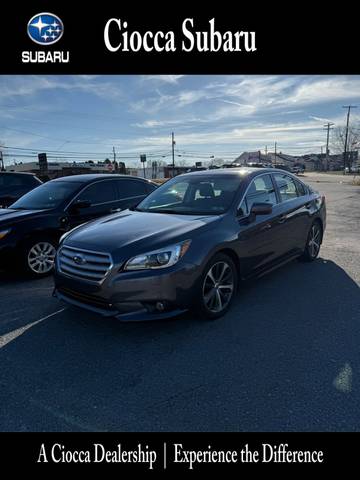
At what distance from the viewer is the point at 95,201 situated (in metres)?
5.89

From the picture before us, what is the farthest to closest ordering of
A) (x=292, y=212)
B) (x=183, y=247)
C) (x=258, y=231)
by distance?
1. (x=292, y=212)
2. (x=258, y=231)
3. (x=183, y=247)

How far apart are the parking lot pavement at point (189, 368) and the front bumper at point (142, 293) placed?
0.31 meters

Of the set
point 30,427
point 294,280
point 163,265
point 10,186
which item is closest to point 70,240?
point 163,265

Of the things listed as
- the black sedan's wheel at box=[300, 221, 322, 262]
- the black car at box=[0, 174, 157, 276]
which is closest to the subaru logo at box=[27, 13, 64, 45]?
the black car at box=[0, 174, 157, 276]

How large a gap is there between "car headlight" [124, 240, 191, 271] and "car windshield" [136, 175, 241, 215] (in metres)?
0.92

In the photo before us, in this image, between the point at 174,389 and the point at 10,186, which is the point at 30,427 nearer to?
the point at 174,389

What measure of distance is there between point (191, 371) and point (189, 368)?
4 cm

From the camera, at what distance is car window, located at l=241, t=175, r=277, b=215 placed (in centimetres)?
407

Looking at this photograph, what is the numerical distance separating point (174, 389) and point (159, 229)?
158 centimetres

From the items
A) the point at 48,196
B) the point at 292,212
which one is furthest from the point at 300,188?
the point at 48,196

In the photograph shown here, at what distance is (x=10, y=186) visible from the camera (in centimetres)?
848

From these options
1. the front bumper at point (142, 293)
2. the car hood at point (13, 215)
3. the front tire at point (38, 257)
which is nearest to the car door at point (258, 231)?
the front bumper at point (142, 293)

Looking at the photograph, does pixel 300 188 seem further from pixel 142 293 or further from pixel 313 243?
pixel 142 293
